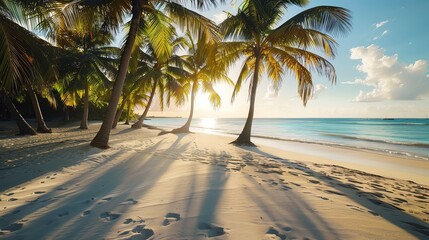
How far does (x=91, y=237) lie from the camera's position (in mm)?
2025

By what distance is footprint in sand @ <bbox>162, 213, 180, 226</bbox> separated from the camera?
227 cm

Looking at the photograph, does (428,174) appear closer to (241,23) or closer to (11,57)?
(241,23)

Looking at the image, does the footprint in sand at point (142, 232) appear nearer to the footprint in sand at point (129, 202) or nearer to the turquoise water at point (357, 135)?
the footprint in sand at point (129, 202)

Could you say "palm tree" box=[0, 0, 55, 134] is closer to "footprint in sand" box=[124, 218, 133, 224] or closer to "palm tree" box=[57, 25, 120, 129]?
"palm tree" box=[57, 25, 120, 129]

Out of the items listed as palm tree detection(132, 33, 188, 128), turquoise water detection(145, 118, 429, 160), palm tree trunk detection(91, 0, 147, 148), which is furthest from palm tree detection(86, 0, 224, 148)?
turquoise water detection(145, 118, 429, 160)

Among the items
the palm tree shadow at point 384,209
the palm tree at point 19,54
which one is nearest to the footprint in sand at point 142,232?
the palm tree shadow at point 384,209

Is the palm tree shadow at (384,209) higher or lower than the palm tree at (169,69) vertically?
lower

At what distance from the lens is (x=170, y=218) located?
237cm

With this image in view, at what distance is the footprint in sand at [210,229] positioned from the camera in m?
2.06

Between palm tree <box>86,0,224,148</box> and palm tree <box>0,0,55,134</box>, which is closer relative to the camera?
palm tree <box>0,0,55,134</box>

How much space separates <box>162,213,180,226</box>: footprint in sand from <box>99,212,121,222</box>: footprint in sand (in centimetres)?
57

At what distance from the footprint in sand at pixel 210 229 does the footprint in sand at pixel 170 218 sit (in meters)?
0.29

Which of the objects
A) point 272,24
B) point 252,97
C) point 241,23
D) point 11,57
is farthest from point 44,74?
point 272,24

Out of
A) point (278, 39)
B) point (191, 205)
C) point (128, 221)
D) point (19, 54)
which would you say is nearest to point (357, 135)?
point (278, 39)
